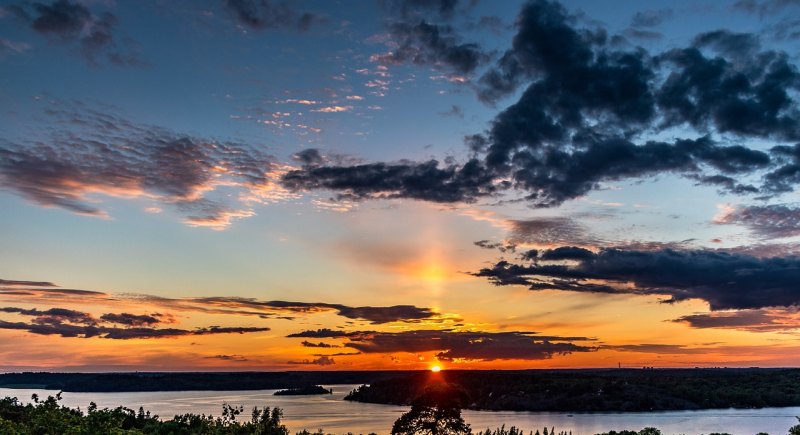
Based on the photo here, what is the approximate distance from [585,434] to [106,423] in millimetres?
165577

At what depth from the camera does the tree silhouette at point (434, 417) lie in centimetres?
8562

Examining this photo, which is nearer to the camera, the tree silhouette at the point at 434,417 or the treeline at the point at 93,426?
the treeline at the point at 93,426

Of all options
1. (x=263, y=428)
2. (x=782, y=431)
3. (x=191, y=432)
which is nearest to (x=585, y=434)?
(x=782, y=431)

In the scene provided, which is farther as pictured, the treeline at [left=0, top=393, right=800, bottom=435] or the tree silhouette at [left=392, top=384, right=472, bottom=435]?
the tree silhouette at [left=392, top=384, right=472, bottom=435]

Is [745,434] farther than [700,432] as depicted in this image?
No

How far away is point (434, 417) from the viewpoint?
8581 cm

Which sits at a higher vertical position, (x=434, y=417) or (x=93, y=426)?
(x=93, y=426)

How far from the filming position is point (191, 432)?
224ft

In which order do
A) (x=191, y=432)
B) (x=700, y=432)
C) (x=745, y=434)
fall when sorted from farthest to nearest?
(x=700, y=432) < (x=745, y=434) < (x=191, y=432)

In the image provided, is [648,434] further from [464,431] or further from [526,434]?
[526,434]

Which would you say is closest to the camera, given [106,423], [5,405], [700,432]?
[106,423]

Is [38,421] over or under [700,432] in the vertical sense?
over

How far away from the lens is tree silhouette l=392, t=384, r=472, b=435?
281 feet

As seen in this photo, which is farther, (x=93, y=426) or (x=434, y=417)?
(x=434, y=417)
